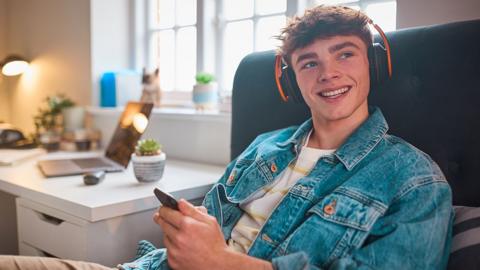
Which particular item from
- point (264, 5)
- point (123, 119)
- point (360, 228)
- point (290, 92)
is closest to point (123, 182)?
point (123, 119)

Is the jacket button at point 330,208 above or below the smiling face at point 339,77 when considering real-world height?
below

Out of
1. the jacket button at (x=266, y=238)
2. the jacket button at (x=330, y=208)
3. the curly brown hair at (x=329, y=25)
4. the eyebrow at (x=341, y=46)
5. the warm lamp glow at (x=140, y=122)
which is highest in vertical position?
the curly brown hair at (x=329, y=25)

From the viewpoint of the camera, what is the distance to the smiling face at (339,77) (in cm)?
93

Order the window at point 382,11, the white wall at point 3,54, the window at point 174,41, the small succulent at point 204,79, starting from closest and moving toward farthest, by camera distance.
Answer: the window at point 382,11
the small succulent at point 204,79
the window at point 174,41
the white wall at point 3,54

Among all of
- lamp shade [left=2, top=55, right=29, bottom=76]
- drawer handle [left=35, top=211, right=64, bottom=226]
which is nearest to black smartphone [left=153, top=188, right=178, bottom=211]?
drawer handle [left=35, top=211, right=64, bottom=226]

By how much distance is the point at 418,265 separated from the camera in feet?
2.40

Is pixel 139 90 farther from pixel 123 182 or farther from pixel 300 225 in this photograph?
pixel 300 225

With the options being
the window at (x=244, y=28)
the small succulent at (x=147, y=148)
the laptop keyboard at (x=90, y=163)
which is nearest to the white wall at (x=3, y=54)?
the laptop keyboard at (x=90, y=163)

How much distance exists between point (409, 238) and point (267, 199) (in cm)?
36

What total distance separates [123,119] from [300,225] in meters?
1.12

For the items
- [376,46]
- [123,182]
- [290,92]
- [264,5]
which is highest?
[264,5]

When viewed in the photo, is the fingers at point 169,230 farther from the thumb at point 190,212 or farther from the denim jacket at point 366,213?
the denim jacket at point 366,213

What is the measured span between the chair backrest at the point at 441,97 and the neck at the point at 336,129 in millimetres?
93

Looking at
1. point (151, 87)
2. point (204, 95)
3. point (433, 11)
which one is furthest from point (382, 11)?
point (151, 87)
